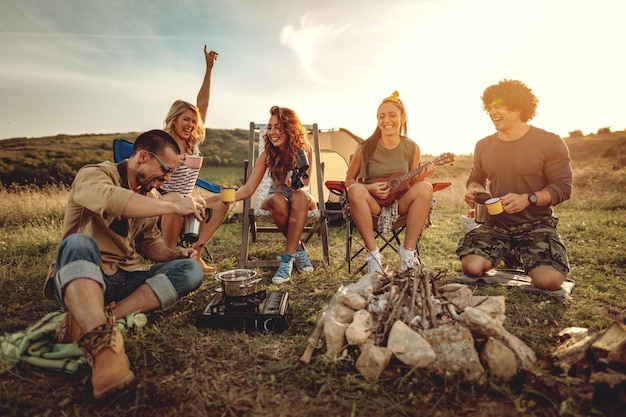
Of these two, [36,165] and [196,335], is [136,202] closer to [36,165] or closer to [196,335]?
[196,335]

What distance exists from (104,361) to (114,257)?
3.01ft

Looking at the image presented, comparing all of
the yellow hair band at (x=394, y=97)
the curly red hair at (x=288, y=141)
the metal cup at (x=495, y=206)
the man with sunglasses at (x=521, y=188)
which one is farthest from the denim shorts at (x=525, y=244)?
the curly red hair at (x=288, y=141)

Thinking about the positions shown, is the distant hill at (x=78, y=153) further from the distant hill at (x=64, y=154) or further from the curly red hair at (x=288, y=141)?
the curly red hair at (x=288, y=141)

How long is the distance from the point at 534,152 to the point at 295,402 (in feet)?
10.5

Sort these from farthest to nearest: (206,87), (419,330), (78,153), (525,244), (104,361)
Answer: (78,153), (206,87), (525,244), (419,330), (104,361)

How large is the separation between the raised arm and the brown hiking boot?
369 centimetres

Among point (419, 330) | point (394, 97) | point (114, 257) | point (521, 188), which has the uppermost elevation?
point (394, 97)

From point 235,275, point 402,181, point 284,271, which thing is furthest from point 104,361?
point 402,181

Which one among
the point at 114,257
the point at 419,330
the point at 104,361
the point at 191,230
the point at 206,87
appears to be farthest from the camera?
the point at 206,87

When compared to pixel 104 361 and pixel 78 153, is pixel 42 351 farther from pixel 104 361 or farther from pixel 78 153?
pixel 78 153

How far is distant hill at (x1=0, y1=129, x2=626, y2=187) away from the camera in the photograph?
1493 cm

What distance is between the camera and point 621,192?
1013cm

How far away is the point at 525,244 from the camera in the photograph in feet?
12.1

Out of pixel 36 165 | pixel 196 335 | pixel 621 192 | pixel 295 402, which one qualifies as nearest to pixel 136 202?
pixel 196 335
